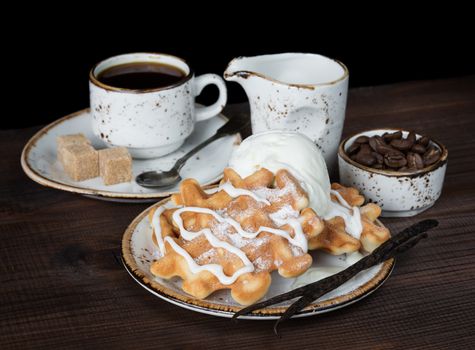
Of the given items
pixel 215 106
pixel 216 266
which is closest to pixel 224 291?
pixel 216 266

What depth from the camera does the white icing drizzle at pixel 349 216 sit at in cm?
122

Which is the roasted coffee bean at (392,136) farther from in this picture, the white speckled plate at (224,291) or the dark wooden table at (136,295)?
the white speckled plate at (224,291)

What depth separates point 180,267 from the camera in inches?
44.8

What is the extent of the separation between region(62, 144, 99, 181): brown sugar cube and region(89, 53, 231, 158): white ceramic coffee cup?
68mm

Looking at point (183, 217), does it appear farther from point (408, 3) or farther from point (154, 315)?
point (408, 3)

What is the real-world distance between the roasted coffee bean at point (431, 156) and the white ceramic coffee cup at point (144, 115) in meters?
0.44

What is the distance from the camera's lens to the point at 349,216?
4.05 ft

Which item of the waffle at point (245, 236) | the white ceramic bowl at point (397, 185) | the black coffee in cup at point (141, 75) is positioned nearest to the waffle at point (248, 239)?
Result: the waffle at point (245, 236)

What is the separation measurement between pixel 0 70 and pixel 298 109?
1219 millimetres

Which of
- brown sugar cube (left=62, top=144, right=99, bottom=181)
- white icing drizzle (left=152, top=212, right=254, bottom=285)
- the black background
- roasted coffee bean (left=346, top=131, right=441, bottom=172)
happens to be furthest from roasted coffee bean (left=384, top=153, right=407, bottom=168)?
the black background

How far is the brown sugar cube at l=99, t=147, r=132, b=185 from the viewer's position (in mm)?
1445

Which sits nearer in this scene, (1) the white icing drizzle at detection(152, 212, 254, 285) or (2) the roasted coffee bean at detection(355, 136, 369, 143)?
(1) the white icing drizzle at detection(152, 212, 254, 285)

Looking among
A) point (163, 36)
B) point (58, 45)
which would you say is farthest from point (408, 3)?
point (58, 45)

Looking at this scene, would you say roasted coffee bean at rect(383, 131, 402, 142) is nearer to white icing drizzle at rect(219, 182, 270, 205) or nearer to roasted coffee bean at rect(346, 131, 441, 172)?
roasted coffee bean at rect(346, 131, 441, 172)
